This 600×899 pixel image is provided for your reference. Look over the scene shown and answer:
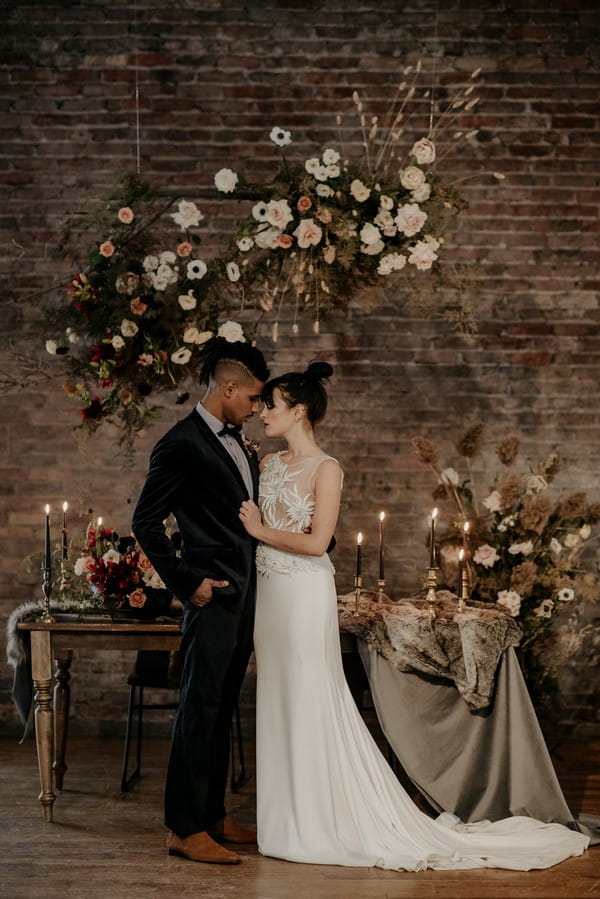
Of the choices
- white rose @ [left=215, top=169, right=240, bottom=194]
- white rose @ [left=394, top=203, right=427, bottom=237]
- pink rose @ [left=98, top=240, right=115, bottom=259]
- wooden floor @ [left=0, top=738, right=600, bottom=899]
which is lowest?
wooden floor @ [left=0, top=738, right=600, bottom=899]

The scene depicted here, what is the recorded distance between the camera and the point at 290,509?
371cm

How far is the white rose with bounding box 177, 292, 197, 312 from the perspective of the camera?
455 cm

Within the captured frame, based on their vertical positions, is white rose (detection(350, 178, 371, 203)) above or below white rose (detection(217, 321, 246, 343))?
above

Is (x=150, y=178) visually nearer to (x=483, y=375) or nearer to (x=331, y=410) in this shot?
(x=331, y=410)

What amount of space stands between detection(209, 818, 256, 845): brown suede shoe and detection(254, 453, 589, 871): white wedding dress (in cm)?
16

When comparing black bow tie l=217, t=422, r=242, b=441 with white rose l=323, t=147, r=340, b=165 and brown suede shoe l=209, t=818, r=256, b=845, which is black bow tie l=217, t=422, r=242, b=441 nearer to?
white rose l=323, t=147, r=340, b=165

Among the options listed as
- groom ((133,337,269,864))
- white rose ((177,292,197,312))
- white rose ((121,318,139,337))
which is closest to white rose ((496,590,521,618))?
groom ((133,337,269,864))

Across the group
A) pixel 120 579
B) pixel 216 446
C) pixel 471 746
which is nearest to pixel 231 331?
pixel 216 446

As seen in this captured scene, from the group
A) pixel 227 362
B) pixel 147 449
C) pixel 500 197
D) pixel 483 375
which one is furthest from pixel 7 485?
pixel 500 197

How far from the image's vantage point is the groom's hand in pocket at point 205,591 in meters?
3.54

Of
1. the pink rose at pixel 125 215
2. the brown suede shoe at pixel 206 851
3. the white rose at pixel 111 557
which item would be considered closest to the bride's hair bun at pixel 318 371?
the white rose at pixel 111 557

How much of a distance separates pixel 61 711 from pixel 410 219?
2.76m

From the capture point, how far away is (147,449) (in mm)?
5574

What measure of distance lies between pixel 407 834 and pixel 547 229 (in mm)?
3420
